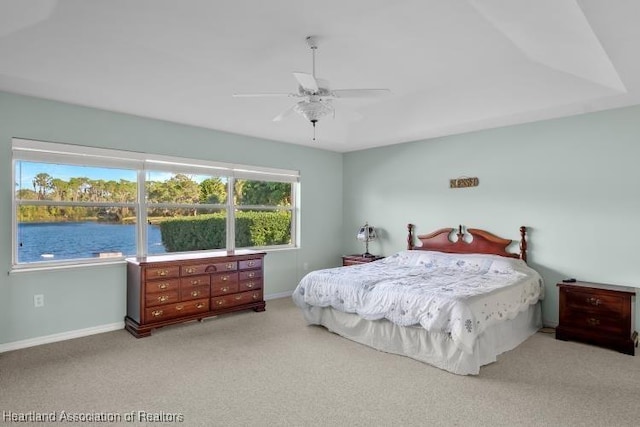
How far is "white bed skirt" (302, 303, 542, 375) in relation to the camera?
3.24m

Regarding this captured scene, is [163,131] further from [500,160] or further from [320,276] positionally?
[500,160]

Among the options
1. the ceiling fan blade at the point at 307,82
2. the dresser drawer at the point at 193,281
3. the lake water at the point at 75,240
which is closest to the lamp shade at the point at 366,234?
the dresser drawer at the point at 193,281

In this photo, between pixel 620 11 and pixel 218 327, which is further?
pixel 218 327

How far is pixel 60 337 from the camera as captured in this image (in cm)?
403

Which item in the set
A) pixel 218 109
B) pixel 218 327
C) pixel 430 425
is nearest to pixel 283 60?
pixel 218 109

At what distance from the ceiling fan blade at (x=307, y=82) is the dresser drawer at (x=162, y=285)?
273 cm

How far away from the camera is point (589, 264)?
4.32m

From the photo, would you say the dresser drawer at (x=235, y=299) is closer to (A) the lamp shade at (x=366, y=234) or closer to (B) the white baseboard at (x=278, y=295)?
(B) the white baseboard at (x=278, y=295)

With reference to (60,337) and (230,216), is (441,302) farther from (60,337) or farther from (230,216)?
(60,337)

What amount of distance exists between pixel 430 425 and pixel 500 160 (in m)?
3.71

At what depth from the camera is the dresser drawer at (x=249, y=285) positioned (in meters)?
5.05

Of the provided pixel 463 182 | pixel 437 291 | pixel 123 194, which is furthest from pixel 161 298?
pixel 463 182

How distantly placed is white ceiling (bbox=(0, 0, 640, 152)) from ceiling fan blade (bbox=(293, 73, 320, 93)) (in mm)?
530

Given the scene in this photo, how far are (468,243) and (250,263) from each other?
2983mm
